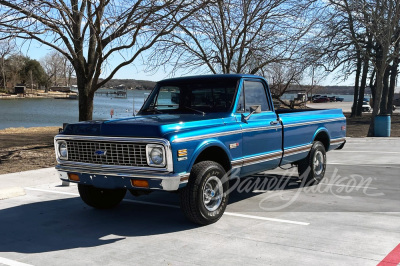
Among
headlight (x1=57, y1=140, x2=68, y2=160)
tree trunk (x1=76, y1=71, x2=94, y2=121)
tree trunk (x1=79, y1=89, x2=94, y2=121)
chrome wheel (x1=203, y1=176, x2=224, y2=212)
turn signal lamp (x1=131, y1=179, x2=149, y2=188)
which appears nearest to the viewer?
turn signal lamp (x1=131, y1=179, x2=149, y2=188)

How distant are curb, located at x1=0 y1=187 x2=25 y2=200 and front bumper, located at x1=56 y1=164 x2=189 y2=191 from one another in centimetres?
218

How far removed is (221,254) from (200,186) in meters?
1.08

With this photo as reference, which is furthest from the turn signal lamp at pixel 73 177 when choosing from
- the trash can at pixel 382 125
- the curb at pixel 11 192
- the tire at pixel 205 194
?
the trash can at pixel 382 125

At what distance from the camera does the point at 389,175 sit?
962 cm

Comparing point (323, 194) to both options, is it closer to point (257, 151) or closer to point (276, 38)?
point (257, 151)

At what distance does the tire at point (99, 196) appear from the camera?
689cm

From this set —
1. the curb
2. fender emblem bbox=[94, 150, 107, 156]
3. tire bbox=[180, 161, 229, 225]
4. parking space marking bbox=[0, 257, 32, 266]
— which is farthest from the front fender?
the curb

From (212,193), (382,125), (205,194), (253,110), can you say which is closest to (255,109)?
(253,110)

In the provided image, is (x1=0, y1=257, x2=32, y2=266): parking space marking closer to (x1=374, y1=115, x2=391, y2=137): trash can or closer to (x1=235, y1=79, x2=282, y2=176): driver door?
(x1=235, y1=79, x2=282, y2=176): driver door

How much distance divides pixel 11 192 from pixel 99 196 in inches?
79.0

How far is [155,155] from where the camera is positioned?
549 cm

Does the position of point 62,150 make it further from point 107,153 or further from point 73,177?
point 107,153

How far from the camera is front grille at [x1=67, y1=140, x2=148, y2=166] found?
5613mm

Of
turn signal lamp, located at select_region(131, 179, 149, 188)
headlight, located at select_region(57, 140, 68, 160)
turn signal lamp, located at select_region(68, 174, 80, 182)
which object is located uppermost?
headlight, located at select_region(57, 140, 68, 160)
